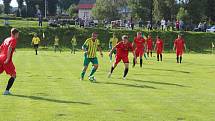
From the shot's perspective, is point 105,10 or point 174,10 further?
point 105,10

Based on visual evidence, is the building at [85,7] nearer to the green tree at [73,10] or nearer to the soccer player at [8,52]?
the green tree at [73,10]

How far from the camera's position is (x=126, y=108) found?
1424cm

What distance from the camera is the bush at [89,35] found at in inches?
2527

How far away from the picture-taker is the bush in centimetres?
6419

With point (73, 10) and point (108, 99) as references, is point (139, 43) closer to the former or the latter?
point (108, 99)

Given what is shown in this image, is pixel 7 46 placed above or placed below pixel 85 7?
below

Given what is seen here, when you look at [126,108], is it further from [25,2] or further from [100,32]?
[25,2]

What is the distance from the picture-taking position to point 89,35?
6550 cm

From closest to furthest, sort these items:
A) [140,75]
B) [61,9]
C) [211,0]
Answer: [140,75]
[211,0]
[61,9]

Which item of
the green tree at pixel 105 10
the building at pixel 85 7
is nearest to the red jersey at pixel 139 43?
the green tree at pixel 105 10

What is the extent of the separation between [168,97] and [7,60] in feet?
17.4

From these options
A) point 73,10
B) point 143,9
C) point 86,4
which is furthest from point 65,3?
point 143,9

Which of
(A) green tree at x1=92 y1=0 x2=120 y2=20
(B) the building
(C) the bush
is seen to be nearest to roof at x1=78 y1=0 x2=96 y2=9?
(B) the building

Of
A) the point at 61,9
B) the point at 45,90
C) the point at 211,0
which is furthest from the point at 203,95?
the point at 61,9
